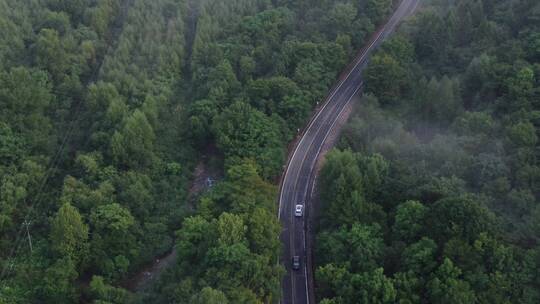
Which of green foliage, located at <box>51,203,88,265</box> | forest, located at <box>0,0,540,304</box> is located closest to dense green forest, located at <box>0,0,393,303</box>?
green foliage, located at <box>51,203,88,265</box>

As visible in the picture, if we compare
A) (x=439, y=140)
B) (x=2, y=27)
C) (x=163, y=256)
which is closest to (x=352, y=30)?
(x=439, y=140)

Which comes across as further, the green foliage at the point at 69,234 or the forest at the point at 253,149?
the green foliage at the point at 69,234

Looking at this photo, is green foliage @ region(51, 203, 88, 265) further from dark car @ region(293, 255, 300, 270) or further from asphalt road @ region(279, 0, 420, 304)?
dark car @ region(293, 255, 300, 270)

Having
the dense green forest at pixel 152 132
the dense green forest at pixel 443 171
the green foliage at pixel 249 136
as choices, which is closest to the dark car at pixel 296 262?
the dense green forest at pixel 443 171

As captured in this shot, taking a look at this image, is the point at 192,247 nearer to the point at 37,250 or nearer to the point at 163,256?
the point at 163,256

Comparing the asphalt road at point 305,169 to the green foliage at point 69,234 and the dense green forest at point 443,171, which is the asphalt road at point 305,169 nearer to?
the dense green forest at point 443,171

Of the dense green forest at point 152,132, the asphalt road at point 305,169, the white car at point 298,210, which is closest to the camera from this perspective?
the dense green forest at point 152,132

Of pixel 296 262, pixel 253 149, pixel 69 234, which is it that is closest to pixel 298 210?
pixel 296 262
